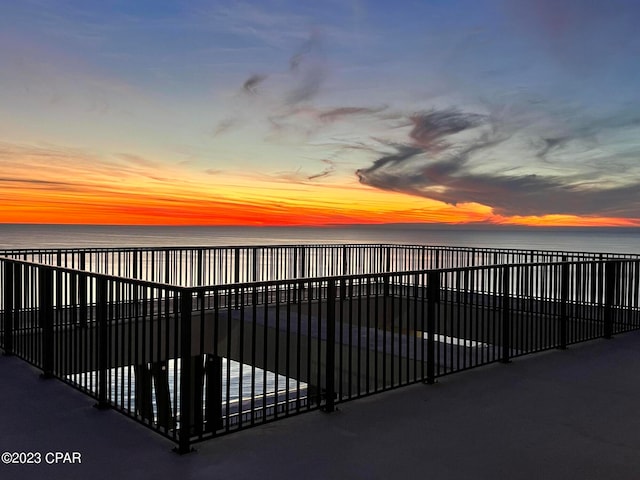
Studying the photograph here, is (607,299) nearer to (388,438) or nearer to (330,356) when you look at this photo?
(330,356)

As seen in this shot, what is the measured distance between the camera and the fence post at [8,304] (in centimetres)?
571

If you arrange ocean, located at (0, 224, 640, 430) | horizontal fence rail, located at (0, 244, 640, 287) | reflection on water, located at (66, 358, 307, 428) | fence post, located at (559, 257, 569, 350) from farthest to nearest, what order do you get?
horizontal fence rail, located at (0, 244, 640, 287)
fence post, located at (559, 257, 569, 350)
ocean, located at (0, 224, 640, 430)
reflection on water, located at (66, 358, 307, 428)

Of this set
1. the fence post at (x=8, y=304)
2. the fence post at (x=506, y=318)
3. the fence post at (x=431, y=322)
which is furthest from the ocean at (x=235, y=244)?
the fence post at (x=506, y=318)

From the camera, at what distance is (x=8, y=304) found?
229 inches

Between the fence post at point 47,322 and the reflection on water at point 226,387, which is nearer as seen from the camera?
the reflection on water at point 226,387

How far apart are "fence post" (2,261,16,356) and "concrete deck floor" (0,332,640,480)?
3.28ft

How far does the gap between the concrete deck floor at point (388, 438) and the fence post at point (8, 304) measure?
100cm

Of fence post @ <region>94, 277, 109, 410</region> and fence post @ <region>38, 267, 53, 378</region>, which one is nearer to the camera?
fence post @ <region>94, 277, 109, 410</region>

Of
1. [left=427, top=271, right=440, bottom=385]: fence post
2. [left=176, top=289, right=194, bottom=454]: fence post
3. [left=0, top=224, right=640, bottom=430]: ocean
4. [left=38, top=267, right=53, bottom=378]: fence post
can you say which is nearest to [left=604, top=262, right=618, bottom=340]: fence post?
[left=427, top=271, right=440, bottom=385]: fence post

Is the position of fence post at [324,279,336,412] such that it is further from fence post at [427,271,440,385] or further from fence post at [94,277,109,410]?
fence post at [94,277,109,410]

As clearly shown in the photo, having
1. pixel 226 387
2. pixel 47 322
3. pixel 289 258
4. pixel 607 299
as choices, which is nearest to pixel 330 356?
pixel 226 387

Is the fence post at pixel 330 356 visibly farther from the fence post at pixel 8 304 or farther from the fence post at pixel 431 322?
the fence post at pixel 8 304

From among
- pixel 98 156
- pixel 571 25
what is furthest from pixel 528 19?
pixel 98 156

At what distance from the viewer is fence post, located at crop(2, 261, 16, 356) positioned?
5715 millimetres
